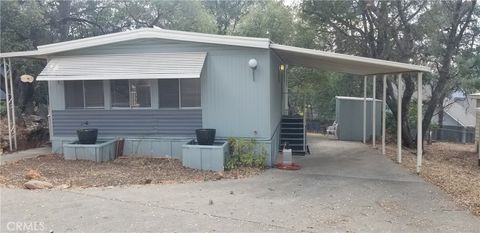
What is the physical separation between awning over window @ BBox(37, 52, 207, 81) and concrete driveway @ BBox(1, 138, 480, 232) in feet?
8.99

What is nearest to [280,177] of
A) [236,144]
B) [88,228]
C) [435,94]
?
[236,144]

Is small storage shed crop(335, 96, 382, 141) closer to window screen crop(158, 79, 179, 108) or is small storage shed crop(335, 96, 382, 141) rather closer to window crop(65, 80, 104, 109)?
window screen crop(158, 79, 179, 108)

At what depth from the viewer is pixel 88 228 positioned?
4.65m

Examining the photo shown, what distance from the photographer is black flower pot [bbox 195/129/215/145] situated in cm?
873

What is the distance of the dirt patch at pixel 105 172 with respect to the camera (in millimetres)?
7141

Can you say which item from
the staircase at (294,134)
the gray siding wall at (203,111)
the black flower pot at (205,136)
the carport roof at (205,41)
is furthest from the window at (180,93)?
the staircase at (294,134)

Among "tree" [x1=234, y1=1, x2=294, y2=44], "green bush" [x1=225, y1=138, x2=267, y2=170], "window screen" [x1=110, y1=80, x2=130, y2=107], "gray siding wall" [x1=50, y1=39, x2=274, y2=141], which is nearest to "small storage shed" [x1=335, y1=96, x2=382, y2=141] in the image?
"tree" [x1=234, y1=1, x2=294, y2=44]

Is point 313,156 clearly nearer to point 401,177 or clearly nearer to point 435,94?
point 401,177

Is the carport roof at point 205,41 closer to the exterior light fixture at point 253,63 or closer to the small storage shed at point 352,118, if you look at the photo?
the exterior light fixture at point 253,63

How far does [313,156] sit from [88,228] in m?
7.27

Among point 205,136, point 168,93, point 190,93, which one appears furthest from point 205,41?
point 205,136

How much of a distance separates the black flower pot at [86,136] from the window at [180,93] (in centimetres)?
176

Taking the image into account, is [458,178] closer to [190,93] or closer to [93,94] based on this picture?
[190,93]

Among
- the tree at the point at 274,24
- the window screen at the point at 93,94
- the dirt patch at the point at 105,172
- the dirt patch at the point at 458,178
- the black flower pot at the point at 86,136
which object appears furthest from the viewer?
the tree at the point at 274,24
